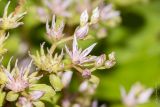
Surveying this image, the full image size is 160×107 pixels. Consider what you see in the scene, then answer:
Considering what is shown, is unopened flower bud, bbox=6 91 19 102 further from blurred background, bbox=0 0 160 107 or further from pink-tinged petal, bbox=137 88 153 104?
blurred background, bbox=0 0 160 107

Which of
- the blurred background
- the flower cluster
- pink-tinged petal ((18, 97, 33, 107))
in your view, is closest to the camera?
pink-tinged petal ((18, 97, 33, 107))

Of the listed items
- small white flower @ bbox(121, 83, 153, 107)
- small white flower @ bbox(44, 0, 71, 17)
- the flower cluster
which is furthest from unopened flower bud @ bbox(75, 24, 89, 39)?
small white flower @ bbox(121, 83, 153, 107)

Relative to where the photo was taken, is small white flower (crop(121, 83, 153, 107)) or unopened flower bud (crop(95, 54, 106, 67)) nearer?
unopened flower bud (crop(95, 54, 106, 67))

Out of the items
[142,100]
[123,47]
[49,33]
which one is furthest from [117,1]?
[49,33]

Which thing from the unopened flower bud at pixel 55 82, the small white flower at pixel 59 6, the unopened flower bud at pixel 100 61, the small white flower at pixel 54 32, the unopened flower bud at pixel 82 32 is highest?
the small white flower at pixel 59 6

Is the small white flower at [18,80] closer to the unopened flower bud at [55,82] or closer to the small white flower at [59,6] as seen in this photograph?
the unopened flower bud at [55,82]

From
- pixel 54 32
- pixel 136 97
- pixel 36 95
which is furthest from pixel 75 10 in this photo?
pixel 36 95

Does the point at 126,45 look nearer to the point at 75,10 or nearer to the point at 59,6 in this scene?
the point at 75,10

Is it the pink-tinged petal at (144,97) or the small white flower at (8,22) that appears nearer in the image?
the small white flower at (8,22)

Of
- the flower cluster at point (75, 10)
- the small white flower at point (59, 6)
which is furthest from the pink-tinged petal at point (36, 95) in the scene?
the small white flower at point (59, 6)
